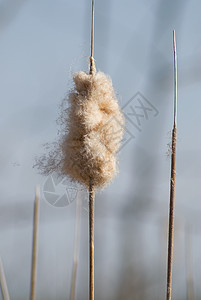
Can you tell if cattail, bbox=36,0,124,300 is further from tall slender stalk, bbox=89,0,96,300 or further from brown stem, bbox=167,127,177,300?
brown stem, bbox=167,127,177,300

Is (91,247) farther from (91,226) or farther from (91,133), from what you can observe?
(91,133)

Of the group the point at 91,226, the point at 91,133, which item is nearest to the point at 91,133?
the point at 91,133

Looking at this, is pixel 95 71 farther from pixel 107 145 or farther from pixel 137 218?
pixel 137 218

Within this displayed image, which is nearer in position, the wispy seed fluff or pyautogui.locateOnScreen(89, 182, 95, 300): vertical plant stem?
pyautogui.locateOnScreen(89, 182, 95, 300): vertical plant stem

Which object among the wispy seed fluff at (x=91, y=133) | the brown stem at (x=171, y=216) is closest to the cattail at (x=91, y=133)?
the wispy seed fluff at (x=91, y=133)

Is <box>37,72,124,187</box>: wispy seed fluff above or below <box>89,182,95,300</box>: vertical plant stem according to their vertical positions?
above

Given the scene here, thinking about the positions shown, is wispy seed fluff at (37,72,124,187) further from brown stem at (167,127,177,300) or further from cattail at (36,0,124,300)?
brown stem at (167,127,177,300)

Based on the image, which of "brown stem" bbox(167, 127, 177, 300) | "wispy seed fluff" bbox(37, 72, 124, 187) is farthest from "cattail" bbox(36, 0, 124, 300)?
"brown stem" bbox(167, 127, 177, 300)

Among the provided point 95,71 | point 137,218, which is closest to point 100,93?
point 95,71
